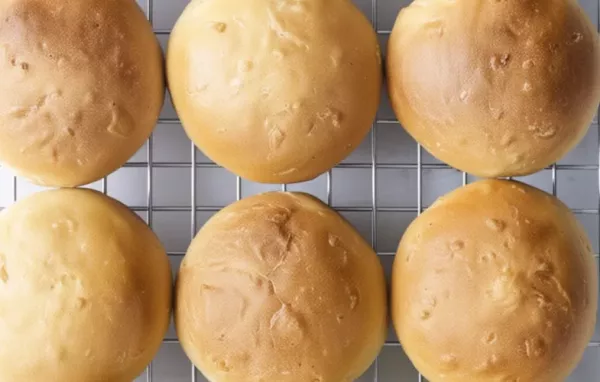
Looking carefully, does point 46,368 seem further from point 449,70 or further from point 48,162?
point 449,70

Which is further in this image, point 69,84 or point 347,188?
point 347,188

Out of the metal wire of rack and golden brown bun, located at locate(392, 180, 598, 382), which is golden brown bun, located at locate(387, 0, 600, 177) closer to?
golden brown bun, located at locate(392, 180, 598, 382)

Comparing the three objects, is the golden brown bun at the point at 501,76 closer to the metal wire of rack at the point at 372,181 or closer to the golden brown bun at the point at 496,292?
the golden brown bun at the point at 496,292

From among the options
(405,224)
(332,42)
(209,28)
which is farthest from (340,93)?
(405,224)

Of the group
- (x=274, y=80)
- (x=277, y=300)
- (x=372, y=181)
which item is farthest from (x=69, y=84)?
(x=372, y=181)

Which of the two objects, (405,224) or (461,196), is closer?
(461,196)

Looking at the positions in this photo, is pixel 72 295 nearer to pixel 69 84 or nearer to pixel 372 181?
pixel 69 84
